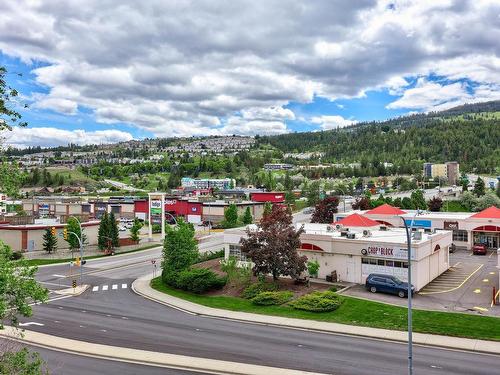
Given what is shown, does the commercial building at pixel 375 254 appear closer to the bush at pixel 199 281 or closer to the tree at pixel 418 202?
the bush at pixel 199 281

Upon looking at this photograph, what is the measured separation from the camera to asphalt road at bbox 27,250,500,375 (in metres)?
23.5

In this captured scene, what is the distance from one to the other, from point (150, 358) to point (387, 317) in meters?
16.4

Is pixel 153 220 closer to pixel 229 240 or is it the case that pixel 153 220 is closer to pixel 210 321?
pixel 229 240

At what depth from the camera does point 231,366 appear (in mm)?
23531

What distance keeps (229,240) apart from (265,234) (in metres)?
11.1

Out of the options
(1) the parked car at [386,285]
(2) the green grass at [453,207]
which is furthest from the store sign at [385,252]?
(2) the green grass at [453,207]

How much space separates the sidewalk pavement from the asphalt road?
793mm

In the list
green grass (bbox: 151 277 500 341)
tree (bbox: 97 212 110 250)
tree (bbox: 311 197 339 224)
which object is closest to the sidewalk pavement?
green grass (bbox: 151 277 500 341)

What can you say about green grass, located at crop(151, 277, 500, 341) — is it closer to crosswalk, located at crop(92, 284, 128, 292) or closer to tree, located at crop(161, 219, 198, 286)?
tree, located at crop(161, 219, 198, 286)

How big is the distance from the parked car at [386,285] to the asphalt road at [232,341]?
11.0 meters

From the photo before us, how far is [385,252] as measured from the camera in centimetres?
4162

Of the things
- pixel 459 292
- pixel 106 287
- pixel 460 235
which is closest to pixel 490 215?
pixel 460 235

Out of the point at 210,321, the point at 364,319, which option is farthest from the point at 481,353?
the point at 210,321

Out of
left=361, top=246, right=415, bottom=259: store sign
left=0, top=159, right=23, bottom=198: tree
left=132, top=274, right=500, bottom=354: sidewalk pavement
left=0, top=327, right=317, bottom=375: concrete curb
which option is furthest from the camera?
left=361, top=246, right=415, bottom=259: store sign
